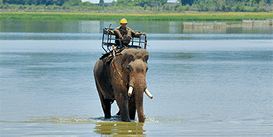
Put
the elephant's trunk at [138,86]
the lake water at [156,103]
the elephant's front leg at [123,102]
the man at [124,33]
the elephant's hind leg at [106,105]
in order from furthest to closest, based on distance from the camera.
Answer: the elephant's hind leg at [106,105], the man at [124,33], the lake water at [156,103], the elephant's front leg at [123,102], the elephant's trunk at [138,86]

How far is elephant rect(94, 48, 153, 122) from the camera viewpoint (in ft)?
43.4

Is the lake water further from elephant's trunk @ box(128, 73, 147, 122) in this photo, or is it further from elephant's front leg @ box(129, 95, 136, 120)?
elephant's trunk @ box(128, 73, 147, 122)

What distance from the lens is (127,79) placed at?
13.5 m

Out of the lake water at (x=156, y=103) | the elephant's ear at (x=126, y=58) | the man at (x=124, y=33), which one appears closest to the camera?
the elephant's ear at (x=126, y=58)

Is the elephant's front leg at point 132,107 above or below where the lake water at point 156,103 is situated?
above

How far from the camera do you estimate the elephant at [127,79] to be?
13234mm

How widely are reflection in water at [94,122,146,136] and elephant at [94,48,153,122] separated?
0.72 ft

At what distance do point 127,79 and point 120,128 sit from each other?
1.41 metres

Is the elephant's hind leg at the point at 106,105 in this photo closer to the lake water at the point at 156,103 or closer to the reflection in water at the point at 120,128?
the lake water at the point at 156,103

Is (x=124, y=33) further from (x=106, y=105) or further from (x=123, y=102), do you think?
(x=106, y=105)

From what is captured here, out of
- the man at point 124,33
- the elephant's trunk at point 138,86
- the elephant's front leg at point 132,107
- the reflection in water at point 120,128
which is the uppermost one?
the man at point 124,33

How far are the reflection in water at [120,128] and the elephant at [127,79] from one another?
8.6 inches

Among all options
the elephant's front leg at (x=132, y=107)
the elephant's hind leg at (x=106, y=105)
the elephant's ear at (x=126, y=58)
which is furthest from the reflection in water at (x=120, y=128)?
the elephant's ear at (x=126, y=58)

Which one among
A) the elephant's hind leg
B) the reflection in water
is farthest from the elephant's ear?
the elephant's hind leg
